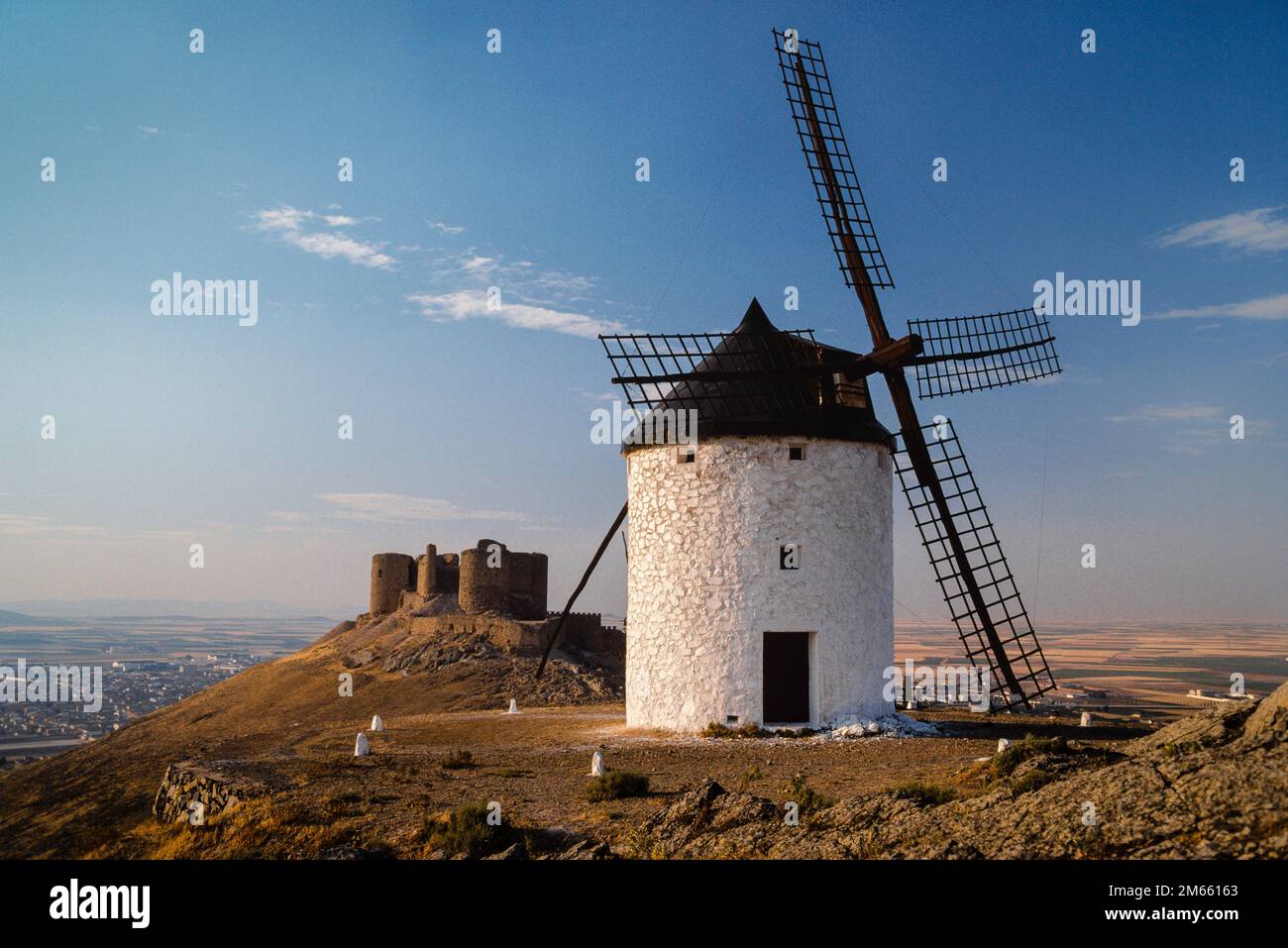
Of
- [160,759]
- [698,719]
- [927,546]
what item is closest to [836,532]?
[927,546]

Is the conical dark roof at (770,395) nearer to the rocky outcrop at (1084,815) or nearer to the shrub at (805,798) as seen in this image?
the shrub at (805,798)

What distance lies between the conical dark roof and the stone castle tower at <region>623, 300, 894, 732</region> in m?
0.04

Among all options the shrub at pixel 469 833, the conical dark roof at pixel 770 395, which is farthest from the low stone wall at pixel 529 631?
the shrub at pixel 469 833

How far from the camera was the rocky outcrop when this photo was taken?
259 inches

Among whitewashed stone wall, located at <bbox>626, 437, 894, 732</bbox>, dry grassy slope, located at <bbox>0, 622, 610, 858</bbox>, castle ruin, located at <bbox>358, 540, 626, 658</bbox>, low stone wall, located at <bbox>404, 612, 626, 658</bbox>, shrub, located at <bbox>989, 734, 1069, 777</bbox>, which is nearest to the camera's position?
shrub, located at <bbox>989, 734, 1069, 777</bbox>

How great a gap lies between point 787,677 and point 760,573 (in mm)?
2505

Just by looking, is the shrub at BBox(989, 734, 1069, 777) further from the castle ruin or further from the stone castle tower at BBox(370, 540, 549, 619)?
the stone castle tower at BBox(370, 540, 549, 619)

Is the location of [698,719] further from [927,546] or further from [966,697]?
[966,697]

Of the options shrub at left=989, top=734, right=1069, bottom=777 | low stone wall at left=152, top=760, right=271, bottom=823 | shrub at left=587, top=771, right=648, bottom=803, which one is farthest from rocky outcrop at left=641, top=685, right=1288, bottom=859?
low stone wall at left=152, top=760, right=271, bottom=823

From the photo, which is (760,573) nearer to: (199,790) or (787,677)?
(787,677)

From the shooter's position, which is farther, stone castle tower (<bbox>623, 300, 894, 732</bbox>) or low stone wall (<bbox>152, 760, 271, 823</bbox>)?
stone castle tower (<bbox>623, 300, 894, 732</bbox>)

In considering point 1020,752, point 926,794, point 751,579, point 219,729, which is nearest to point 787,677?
point 751,579
